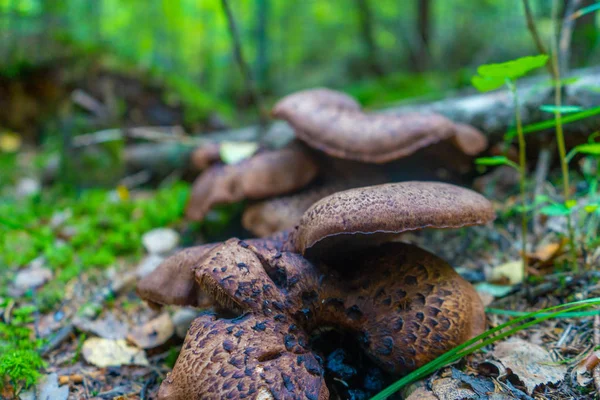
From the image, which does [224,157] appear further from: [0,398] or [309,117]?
[0,398]

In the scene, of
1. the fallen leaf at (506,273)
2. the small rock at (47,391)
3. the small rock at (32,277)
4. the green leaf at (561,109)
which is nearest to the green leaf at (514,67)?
the green leaf at (561,109)

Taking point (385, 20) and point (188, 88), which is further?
point (385, 20)

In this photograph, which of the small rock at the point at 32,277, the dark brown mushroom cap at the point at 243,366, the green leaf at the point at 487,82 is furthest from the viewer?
the small rock at the point at 32,277

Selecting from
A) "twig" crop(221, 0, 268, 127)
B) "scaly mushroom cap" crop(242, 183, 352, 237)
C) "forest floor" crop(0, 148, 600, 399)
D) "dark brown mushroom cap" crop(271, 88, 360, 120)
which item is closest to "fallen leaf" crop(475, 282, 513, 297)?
"forest floor" crop(0, 148, 600, 399)

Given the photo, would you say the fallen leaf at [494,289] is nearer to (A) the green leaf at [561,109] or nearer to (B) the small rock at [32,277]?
(A) the green leaf at [561,109]

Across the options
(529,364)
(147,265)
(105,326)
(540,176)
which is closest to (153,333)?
(105,326)

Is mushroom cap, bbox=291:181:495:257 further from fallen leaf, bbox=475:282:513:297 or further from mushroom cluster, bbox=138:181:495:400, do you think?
fallen leaf, bbox=475:282:513:297

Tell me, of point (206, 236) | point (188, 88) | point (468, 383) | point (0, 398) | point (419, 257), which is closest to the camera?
point (468, 383)

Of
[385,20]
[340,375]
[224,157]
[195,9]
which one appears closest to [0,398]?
[340,375]
